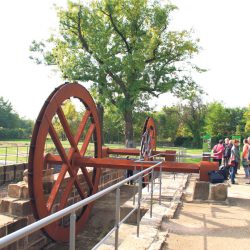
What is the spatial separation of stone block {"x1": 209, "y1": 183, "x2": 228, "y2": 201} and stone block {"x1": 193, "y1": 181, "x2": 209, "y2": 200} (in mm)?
118

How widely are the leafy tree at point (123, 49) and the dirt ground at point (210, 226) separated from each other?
54.0ft

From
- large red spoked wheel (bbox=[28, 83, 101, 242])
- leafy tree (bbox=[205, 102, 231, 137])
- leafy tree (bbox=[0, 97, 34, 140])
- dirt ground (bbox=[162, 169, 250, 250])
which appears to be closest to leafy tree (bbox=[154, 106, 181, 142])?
leafy tree (bbox=[205, 102, 231, 137])

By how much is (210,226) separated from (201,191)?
2.23m

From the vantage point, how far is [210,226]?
590cm

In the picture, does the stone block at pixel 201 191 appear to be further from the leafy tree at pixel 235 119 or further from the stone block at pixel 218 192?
the leafy tree at pixel 235 119

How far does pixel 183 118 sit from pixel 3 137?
1160 inches

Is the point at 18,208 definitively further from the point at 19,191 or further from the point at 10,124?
the point at 10,124

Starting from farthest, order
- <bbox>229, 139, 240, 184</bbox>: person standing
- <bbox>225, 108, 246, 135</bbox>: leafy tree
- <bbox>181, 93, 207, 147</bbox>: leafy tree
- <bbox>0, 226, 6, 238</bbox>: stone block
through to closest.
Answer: <bbox>225, 108, 246, 135</bbox>: leafy tree
<bbox>181, 93, 207, 147</bbox>: leafy tree
<bbox>229, 139, 240, 184</bbox>: person standing
<bbox>0, 226, 6, 238</bbox>: stone block

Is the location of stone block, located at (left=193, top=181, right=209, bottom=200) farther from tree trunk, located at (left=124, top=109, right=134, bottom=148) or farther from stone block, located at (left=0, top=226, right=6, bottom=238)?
tree trunk, located at (left=124, top=109, right=134, bottom=148)

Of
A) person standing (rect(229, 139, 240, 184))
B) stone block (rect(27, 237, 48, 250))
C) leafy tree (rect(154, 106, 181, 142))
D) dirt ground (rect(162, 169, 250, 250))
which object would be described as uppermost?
leafy tree (rect(154, 106, 181, 142))

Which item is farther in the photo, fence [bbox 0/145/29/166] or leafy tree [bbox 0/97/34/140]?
leafy tree [bbox 0/97/34/140]

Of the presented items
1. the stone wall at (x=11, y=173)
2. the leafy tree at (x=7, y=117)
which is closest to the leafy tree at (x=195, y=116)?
the leafy tree at (x=7, y=117)

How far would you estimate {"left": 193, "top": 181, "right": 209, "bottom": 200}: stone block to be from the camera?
807 cm

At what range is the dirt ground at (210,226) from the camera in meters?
4.91
